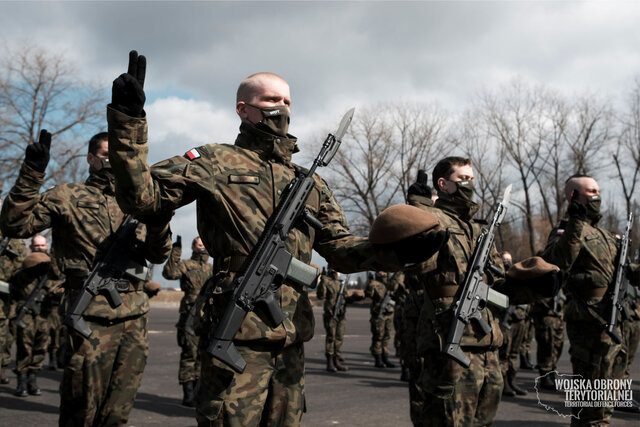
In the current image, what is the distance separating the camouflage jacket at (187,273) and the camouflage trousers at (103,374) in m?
4.96

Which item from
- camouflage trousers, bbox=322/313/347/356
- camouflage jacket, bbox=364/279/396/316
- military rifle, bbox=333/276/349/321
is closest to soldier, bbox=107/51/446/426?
camouflage trousers, bbox=322/313/347/356

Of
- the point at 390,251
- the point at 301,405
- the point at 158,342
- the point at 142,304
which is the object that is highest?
the point at 390,251

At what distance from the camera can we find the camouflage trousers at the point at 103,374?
438cm

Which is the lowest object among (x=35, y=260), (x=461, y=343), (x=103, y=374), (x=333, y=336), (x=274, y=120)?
(x=333, y=336)

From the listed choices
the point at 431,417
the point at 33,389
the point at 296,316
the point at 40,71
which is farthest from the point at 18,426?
the point at 40,71

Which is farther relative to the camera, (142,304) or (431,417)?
(142,304)

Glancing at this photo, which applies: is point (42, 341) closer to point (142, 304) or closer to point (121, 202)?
point (142, 304)

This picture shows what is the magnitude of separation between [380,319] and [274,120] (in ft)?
33.7

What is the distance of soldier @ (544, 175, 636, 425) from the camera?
578cm

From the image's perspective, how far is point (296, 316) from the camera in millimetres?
2990

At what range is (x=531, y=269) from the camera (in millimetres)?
4215

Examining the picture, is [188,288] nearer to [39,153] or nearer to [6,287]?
[6,287]

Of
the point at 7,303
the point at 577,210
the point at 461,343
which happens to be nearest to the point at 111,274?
the point at 461,343

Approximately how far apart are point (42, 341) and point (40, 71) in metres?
27.0
